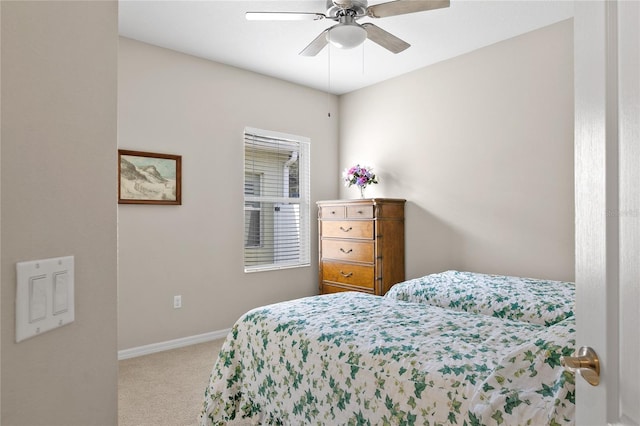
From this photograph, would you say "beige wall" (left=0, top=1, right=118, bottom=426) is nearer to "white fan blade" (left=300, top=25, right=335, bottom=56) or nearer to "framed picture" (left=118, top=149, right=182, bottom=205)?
"white fan blade" (left=300, top=25, right=335, bottom=56)

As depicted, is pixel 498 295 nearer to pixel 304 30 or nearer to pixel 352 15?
pixel 352 15

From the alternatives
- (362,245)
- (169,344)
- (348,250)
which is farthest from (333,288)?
(169,344)

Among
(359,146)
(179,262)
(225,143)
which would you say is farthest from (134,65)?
(359,146)

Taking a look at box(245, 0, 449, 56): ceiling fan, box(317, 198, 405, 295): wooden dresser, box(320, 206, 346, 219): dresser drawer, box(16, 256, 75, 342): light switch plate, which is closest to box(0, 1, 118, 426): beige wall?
box(16, 256, 75, 342): light switch plate

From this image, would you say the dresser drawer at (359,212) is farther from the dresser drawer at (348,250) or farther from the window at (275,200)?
the window at (275,200)

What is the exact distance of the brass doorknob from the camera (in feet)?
2.54

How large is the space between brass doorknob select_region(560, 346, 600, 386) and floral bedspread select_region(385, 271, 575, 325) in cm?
184

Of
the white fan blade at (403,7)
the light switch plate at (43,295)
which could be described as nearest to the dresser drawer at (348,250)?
the white fan blade at (403,7)

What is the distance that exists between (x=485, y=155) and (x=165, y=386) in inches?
132

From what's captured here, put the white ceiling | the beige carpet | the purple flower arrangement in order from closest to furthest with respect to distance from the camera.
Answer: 1. the beige carpet
2. the white ceiling
3. the purple flower arrangement

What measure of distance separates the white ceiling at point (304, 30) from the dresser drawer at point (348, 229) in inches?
64.9

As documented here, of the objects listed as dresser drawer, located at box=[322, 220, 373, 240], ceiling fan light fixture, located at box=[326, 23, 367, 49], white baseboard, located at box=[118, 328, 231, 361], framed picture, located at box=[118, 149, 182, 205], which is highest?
ceiling fan light fixture, located at box=[326, 23, 367, 49]

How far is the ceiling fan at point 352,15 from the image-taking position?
2441 mm

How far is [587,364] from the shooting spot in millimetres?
792
